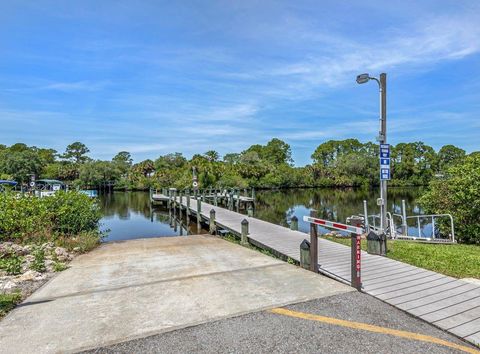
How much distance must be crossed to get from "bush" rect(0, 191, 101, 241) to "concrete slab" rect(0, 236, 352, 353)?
241 cm

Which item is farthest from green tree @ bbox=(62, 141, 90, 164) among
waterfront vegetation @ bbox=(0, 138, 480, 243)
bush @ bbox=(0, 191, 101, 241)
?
bush @ bbox=(0, 191, 101, 241)

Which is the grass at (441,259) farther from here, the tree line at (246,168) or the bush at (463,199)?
the tree line at (246,168)

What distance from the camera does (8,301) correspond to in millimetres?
4363

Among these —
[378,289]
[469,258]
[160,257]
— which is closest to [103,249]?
[160,257]

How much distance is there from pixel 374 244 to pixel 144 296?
5.09 metres

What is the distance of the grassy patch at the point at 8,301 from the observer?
4140 millimetres

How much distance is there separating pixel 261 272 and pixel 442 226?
28.8ft

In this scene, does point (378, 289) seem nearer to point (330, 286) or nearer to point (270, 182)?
point (330, 286)

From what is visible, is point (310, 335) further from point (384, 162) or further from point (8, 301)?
point (384, 162)

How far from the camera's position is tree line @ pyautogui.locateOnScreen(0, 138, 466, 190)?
45656 mm

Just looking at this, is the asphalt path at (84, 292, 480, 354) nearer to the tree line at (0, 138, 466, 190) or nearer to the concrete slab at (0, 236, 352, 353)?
the concrete slab at (0, 236, 352, 353)

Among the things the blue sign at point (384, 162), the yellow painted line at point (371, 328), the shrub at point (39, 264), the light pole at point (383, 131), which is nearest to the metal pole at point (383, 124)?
the light pole at point (383, 131)

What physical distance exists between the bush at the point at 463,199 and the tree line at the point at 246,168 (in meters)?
29.7

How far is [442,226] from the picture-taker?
36.6 ft
